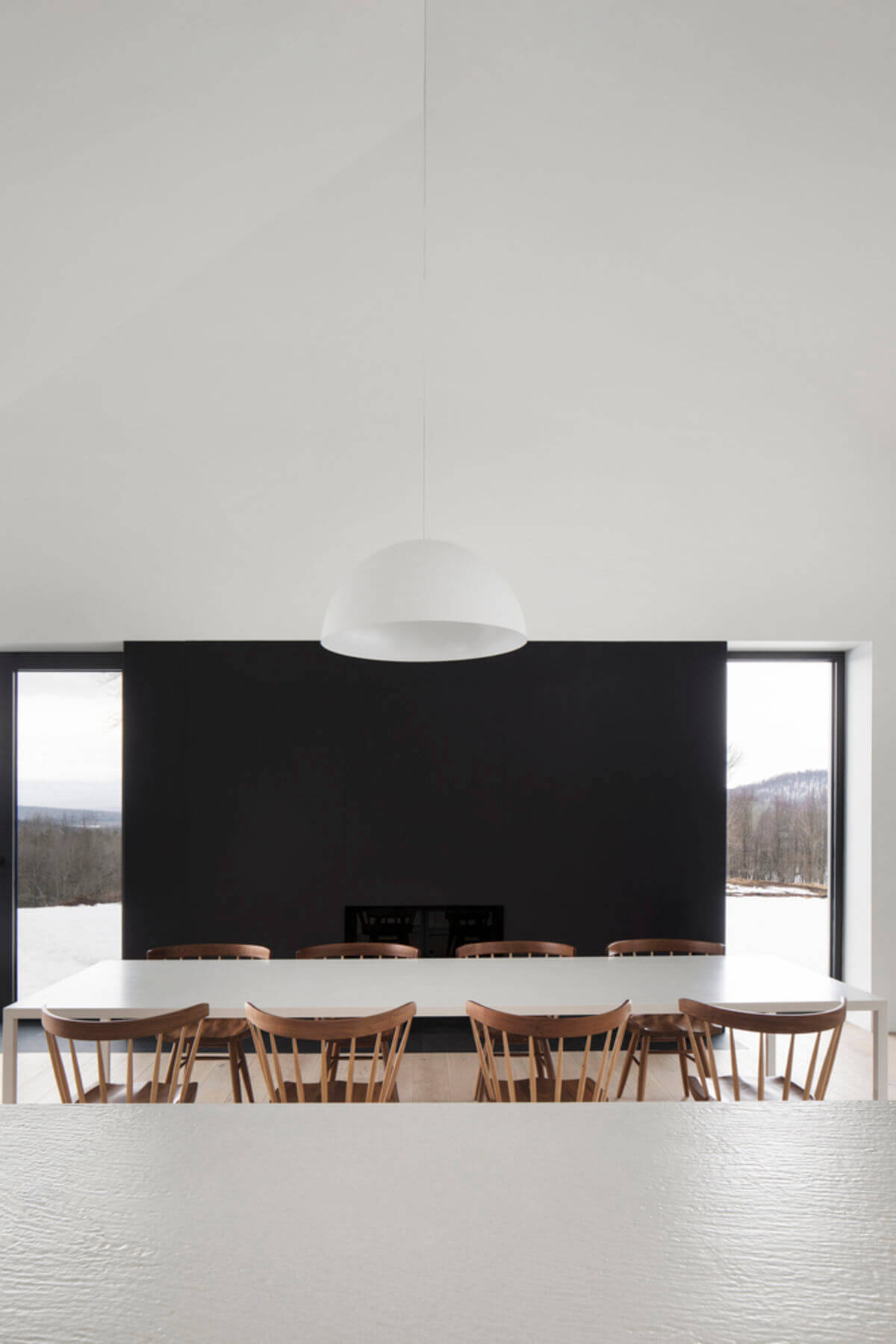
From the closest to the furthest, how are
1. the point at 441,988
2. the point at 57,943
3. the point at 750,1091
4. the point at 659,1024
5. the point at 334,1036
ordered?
the point at 334,1036
the point at 750,1091
the point at 441,988
the point at 659,1024
the point at 57,943

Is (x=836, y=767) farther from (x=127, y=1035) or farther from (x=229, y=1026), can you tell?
(x=127, y=1035)

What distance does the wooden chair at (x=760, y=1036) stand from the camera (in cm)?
250

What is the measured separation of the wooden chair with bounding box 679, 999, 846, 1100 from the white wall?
101 inches

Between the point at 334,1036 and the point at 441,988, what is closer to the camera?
the point at 334,1036

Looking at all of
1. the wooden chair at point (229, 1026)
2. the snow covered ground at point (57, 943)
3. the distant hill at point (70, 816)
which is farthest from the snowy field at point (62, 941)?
the wooden chair at point (229, 1026)

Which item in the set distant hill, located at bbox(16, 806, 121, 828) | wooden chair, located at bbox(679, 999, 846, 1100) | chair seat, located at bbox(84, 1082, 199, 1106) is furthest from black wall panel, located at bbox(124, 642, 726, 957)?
wooden chair, located at bbox(679, 999, 846, 1100)

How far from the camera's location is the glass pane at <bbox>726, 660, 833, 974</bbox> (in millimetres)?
5371

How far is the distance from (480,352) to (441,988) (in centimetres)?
336

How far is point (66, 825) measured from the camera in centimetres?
514

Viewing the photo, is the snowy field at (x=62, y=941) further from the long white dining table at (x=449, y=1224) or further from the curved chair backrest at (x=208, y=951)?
the long white dining table at (x=449, y=1224)

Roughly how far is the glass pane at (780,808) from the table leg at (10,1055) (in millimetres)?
4047

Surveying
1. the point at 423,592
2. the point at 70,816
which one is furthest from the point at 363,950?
the point at 70,816

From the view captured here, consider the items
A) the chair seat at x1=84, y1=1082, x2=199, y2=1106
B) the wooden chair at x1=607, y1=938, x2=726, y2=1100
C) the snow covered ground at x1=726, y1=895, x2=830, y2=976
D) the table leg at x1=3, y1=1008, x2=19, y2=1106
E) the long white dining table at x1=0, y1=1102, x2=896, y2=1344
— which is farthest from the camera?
the snow covered ground at x1=726, y1=895, x2=830, y2=976

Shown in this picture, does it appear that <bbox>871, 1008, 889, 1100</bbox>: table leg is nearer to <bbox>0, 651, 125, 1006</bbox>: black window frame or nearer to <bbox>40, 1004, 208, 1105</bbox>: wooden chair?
<bbox>40, 1004, 208, 1105</bbox>: wooden chair
